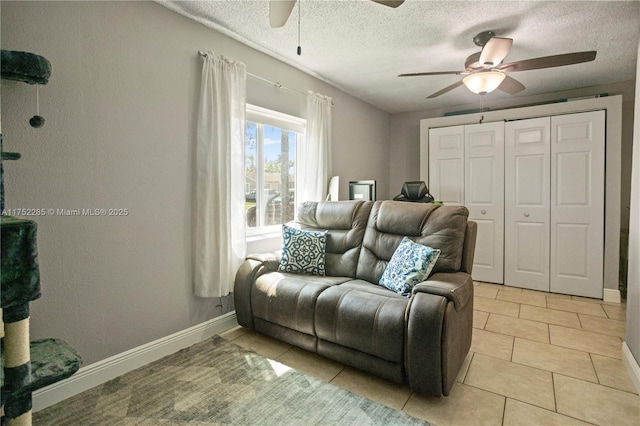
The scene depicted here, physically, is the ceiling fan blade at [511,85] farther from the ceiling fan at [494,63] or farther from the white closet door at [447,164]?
the white closet door at [447,164]

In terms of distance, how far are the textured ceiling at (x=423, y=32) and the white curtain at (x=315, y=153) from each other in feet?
1.18

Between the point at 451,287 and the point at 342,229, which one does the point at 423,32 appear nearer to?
the point at 342,229

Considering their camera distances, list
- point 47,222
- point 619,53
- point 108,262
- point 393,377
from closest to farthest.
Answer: point 47,222, point 393,377, point 108,262, point 619,53

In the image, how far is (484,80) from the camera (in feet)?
8.39

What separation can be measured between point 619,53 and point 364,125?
2.72 m

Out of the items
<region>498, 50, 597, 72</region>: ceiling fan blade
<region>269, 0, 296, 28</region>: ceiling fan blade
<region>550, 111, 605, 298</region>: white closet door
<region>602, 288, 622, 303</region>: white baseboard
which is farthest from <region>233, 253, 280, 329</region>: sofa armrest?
<region>602, 288, 622, 303</region>: white baseboard

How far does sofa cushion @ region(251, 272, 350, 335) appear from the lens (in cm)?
220

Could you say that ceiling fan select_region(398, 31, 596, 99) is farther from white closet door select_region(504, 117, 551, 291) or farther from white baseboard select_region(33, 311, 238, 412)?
white baseboard select_region(33, 311, 238, 412)

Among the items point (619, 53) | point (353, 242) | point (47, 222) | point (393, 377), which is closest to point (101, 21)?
point (47, 222)

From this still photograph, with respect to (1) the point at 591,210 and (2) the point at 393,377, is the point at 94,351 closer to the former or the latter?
(2) the point at 393,377

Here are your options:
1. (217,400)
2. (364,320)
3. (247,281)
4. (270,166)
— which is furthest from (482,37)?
(217,400)

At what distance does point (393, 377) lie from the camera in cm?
187

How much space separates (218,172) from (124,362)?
1.42 metres

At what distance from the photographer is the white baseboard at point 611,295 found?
342cm
